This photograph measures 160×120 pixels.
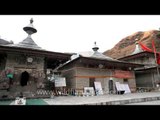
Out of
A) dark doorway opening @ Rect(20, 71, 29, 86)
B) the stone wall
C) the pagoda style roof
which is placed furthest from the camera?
the pagoda style roof

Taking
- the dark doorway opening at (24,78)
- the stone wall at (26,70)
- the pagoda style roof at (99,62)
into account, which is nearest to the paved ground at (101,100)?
the stone wall at (26,70)

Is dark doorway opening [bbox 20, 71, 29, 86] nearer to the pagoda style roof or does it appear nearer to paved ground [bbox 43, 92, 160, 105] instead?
paved ground [bbox 43, 92, 160, 105]

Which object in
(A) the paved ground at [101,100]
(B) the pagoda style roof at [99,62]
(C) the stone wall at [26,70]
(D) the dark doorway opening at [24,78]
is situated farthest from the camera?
(B) the pagoda style roof at [99,62]

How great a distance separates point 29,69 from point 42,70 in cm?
109

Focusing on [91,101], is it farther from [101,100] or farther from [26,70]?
[26,70]

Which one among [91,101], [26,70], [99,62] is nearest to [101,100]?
[91,101]

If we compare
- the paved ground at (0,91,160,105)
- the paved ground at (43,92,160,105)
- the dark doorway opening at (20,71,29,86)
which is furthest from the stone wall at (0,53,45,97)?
the paved ground at (43,92,160,105)

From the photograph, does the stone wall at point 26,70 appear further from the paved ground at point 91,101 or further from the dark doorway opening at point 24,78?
the paved ground at point 91,101
